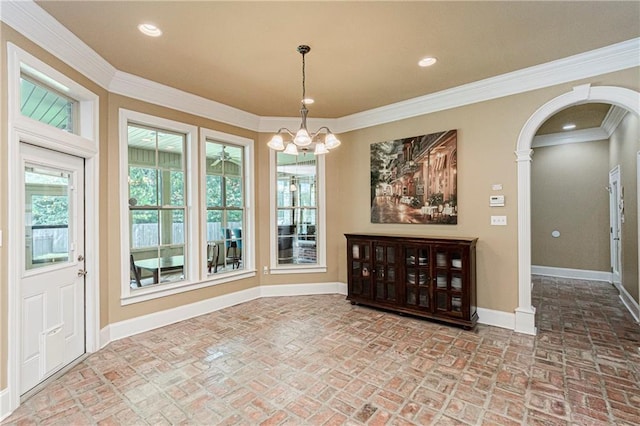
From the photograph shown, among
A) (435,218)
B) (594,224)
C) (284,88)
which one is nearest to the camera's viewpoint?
(284,88)

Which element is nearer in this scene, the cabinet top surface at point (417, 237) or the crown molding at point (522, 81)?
the crown molding at point (522, 81)

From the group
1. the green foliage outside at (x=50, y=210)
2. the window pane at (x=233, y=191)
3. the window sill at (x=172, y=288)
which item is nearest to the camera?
the green foliage outside at (x=50, y=210)

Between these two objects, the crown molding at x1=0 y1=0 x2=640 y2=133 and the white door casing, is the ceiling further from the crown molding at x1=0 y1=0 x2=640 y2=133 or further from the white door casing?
the white door casing

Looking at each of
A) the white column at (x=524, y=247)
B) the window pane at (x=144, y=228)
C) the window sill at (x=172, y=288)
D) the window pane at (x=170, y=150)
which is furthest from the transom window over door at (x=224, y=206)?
the white column at (x=524, y=247)

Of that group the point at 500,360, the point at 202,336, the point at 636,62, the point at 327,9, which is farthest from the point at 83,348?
the point at 636,62

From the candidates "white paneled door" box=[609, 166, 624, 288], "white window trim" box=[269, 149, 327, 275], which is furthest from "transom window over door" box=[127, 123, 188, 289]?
"white paneled door" box=[609, 166, 624, 288]

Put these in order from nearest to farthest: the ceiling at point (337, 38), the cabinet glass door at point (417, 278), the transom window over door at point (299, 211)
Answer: the ceiling at point (337, 38) < the cabinet glass door at point (417, 278) < the transom window over door at point (299, 211)

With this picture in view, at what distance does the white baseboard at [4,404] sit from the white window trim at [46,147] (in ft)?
0.07

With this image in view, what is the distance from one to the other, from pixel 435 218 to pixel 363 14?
2.91m

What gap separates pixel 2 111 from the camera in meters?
2.26

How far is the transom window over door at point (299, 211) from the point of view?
18.2ft

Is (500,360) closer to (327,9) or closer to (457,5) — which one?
(457,5)

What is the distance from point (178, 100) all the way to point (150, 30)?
153cm

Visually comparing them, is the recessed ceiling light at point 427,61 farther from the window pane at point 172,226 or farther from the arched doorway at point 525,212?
the window pane at point 172,226
